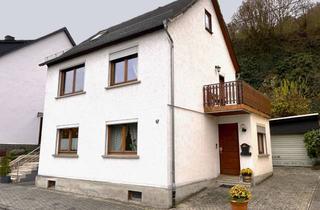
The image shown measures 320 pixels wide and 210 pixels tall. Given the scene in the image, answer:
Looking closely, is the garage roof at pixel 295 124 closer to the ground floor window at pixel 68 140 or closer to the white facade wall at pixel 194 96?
the white facade wall at pixel 194 96

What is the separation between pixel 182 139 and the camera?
349 inches

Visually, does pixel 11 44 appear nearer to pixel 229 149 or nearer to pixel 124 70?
pixel 124 70

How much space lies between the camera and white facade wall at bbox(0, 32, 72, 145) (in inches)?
664

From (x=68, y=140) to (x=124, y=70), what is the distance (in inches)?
167

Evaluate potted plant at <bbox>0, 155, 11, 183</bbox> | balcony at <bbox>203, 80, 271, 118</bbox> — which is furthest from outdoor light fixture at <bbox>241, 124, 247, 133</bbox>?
potted plant at <bbox>0, 155, 11, 183</bbox>

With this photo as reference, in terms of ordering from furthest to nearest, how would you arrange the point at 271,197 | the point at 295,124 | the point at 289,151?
the point at 289,151
the point at 295,124
the point at 271,197

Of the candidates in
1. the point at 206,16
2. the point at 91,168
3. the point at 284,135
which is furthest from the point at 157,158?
the point at 284,135

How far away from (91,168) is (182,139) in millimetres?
3874

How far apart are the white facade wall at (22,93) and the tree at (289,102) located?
18168 millimetres

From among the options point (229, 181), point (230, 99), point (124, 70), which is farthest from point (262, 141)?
point (124, 70)

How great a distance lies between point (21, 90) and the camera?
58.3ft

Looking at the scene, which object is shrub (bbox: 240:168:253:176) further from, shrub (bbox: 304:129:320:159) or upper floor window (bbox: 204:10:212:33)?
shrub (bbox: 304:129:320:159)

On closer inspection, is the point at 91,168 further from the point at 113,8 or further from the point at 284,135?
the point at 113,8

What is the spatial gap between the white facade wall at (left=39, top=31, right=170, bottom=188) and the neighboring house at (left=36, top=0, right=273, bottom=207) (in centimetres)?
4
